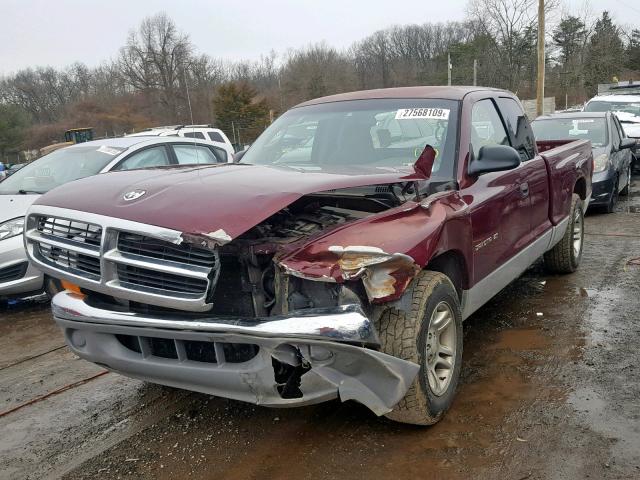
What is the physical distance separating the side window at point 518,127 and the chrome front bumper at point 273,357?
2754 millimetres

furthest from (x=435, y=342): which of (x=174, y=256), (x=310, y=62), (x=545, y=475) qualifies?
(x=310, y=62)

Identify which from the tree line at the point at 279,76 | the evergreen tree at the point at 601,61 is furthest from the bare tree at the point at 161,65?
the evergreen tree at the point at 601,61

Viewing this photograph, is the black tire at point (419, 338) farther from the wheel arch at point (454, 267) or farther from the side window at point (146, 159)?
the side window at point (146, 159)

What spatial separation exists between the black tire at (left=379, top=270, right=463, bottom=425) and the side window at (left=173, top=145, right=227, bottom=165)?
489 centimetres

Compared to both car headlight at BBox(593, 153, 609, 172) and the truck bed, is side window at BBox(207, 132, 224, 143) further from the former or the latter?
the truck bed

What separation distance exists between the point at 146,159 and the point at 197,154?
1.01 metres

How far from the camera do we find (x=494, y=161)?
3.75 m

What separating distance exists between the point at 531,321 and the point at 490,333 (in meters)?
0.47

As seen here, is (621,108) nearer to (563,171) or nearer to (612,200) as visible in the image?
(612,200)

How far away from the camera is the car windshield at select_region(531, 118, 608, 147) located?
9969mm

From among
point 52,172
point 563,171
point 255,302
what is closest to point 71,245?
point 255,302

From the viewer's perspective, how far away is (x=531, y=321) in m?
4.82

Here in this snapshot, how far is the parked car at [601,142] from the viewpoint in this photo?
9148mm

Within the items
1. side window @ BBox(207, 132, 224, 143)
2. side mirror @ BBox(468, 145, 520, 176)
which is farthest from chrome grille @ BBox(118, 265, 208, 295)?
side window @ BBox(207, 132, 224, 143)
